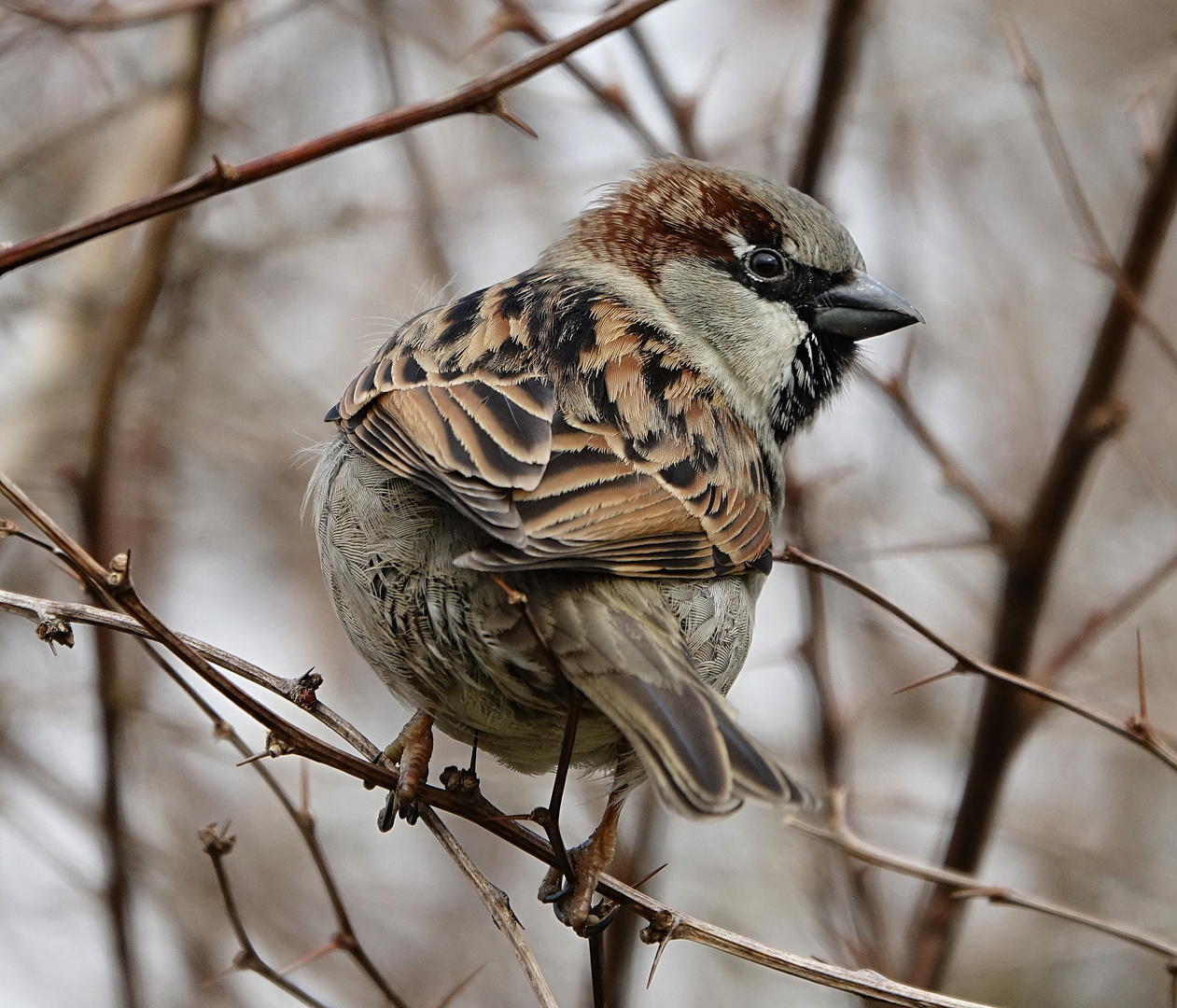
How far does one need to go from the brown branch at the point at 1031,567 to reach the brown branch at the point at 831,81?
986 mm

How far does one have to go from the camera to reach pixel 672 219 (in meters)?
4.24

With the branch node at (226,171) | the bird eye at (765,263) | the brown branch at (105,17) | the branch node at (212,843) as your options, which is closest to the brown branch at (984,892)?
the branch node at (212,843)

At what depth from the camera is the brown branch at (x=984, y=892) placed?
2.84 meters

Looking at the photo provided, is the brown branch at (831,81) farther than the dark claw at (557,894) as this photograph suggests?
Yes

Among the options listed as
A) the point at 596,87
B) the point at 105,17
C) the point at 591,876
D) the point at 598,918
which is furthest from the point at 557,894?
the point at 105,17

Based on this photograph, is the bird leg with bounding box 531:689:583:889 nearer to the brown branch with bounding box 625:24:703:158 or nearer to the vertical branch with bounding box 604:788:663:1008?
the vertical branch with bounding box 604:788:663:1008

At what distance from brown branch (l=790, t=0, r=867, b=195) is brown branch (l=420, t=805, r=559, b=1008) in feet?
8.59

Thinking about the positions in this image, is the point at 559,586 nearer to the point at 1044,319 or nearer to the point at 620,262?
the point at 620,262

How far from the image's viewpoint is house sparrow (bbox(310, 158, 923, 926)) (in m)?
2.76

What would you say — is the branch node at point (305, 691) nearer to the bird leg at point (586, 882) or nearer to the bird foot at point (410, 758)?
the bird foot at point (410, 758)

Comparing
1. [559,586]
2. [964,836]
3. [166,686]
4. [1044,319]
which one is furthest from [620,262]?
[1044,319]

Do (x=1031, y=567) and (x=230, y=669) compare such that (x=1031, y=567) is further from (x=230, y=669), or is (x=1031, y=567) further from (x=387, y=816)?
(x=230, y=669)

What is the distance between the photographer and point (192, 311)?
5898 millimetres

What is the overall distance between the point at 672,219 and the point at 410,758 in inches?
76.4
